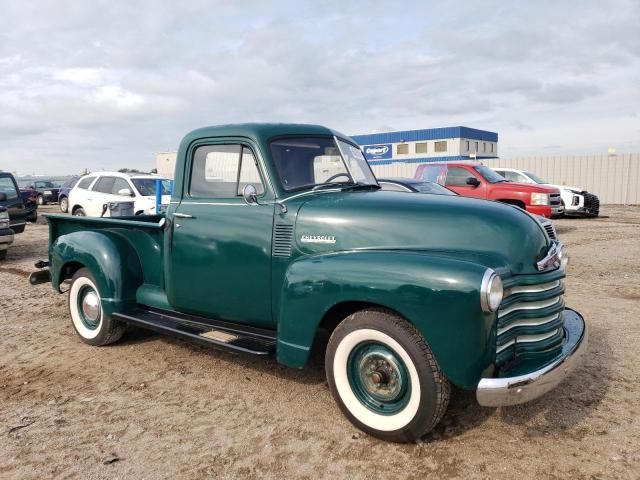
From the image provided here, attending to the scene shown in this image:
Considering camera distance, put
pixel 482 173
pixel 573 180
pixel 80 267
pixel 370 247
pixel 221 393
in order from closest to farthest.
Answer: pixel 370 247 → pixel 221 393 → pixel 80 267 → pixel 482 173 → pixel 573 180

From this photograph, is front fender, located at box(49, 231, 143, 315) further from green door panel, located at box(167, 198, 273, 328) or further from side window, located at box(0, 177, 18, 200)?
side window, located at box(0, 177, 18, 200)

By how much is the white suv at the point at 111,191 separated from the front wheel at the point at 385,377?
31.8 feet

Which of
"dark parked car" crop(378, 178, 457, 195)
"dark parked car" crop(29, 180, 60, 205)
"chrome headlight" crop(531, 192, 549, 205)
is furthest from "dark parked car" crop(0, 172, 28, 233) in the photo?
"dark parked car" crop(29, 180, 60, 205)

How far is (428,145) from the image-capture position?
46031 mm

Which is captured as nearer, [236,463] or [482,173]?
[236,463]

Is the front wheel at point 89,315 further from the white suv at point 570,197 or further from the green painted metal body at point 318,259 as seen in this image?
the white suv at point 570,197

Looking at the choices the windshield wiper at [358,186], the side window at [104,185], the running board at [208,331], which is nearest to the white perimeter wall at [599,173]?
the side window at [104,185]

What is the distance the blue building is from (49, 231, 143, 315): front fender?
39349 millimetres

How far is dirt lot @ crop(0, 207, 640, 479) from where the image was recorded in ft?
9.36

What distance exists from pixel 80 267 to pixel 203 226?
1.94 m

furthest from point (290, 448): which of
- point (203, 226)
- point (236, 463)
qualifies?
point (203, 226)

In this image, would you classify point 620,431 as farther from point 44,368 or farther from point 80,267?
point 80,267

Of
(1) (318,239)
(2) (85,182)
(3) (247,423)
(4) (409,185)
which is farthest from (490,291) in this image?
(2) (85,182)

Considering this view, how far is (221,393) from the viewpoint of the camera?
3846mm
